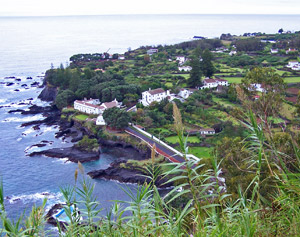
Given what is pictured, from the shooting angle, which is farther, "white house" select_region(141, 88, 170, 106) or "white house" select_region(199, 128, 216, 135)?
"white house" select_region(141, 88, 170, 106)

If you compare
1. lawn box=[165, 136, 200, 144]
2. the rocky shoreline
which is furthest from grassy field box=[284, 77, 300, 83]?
the rocky shoreline

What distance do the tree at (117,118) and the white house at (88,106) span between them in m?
3.41

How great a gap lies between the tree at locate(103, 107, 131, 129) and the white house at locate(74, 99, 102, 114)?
3.41m

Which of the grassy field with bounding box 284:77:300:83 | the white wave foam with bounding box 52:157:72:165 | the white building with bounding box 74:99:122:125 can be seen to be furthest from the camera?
the grassy field with bounding box 284:77:300:83

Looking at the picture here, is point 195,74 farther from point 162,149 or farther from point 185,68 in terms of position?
point 162,149

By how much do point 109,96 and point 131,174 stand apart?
1255 centimetres

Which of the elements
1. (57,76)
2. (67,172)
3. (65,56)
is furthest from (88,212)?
(65,56)

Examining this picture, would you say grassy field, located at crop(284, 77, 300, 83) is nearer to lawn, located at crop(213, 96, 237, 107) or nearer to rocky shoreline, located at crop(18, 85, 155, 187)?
lawn, located at crop(213, 96, 237, 107)

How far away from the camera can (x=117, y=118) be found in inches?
880

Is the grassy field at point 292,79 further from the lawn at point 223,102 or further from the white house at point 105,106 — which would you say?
the white house at point 105,106

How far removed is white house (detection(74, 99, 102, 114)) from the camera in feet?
86.3

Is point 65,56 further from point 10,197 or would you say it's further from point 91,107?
point 10,197

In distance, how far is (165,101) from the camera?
86.0 ft

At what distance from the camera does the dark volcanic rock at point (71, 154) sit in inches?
765
